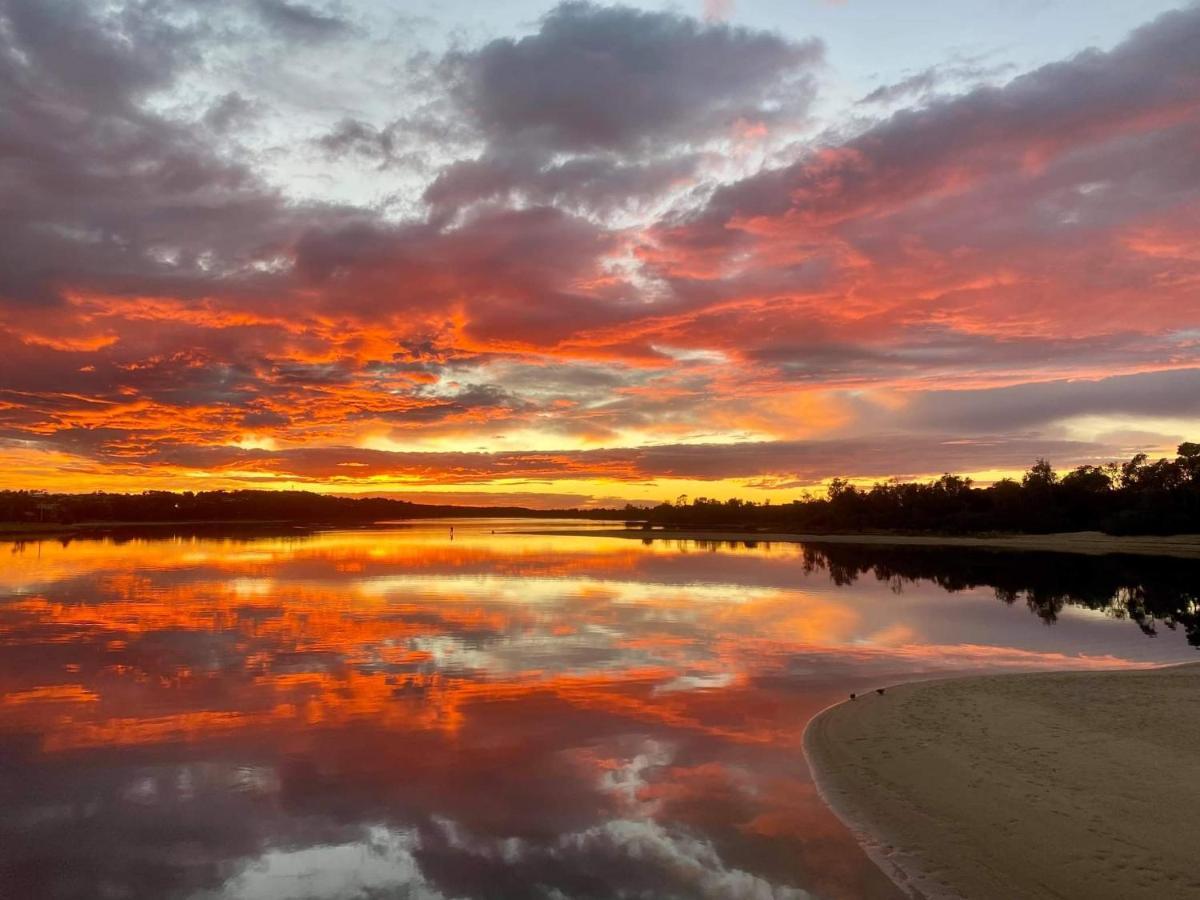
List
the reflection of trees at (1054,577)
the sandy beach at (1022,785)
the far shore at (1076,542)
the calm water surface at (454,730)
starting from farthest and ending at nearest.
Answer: the far shore at (1076,542)
the reflection of trees at (1054,577)
the calm water surface at (454,730)
the sandy beach at (1022,785)

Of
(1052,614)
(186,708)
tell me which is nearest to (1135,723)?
(186,708)

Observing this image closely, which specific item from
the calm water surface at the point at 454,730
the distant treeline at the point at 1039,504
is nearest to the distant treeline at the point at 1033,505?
the distant treeline at the point at 1039,504

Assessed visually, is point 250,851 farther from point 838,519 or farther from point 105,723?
point 838,519

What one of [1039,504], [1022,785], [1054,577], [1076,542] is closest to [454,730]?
[1022,785]

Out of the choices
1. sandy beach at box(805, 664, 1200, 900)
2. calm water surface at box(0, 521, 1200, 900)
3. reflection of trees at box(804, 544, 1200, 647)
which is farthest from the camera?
reflection of trees at box(804, 544, 1200, 647)

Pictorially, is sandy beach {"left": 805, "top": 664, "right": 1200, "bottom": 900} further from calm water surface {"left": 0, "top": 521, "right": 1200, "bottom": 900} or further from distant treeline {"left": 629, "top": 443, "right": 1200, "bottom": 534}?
distant treeline {"left": 629, "top": 443, "right": 1200, "bottom": 534}

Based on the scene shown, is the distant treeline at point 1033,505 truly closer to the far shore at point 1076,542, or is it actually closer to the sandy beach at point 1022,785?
the far shore at point 1076,542

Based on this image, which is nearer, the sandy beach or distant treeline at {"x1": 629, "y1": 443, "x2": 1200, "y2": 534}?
the sandy beach

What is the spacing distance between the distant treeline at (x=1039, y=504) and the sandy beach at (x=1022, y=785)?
9479 centimetres

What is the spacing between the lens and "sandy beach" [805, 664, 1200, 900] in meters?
8.02

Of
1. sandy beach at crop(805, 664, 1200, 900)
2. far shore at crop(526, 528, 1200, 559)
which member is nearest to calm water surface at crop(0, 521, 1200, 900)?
sandy beach at crop(805, 664, 1200, 900)

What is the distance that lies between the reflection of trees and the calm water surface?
72 centimetres

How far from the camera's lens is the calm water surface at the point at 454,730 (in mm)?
8688

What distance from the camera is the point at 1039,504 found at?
113688 millimetres
